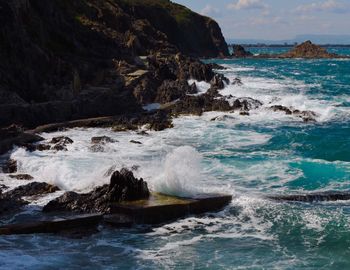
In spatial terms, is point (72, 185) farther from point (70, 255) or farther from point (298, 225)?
point (298, 225)

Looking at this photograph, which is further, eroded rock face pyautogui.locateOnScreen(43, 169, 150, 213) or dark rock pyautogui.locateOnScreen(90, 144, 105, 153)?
dark rock pyautogui.locateOnScreen(90, 144, 105, 153)

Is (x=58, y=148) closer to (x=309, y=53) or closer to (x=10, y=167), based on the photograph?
(x=10, y=167)

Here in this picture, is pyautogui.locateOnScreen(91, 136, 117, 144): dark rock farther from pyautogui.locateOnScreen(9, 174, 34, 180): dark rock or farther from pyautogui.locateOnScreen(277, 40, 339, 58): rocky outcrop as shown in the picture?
pyautogui.locateOnScreen(277, 40, 339, 58): rocky outcrop

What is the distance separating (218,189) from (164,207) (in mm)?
3623

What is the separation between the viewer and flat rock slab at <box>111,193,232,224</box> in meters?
16.4

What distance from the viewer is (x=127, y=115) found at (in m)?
36.9

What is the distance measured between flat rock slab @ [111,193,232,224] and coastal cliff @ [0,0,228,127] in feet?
53.0

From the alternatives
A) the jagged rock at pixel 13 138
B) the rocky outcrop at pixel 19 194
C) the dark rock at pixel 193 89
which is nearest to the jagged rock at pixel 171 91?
the dark rock at pixel 193 89

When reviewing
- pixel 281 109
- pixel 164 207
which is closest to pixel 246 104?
pixel 281 109

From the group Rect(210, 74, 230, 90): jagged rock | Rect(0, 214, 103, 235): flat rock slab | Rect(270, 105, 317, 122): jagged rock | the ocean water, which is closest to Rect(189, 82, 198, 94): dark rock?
Rect(210, 74, 230, 90): jagged rock

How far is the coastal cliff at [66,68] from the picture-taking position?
1342 inches

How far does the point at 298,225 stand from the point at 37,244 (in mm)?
7847

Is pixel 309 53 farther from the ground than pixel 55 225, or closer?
farther from the ground

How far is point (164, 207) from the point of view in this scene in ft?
54.5
